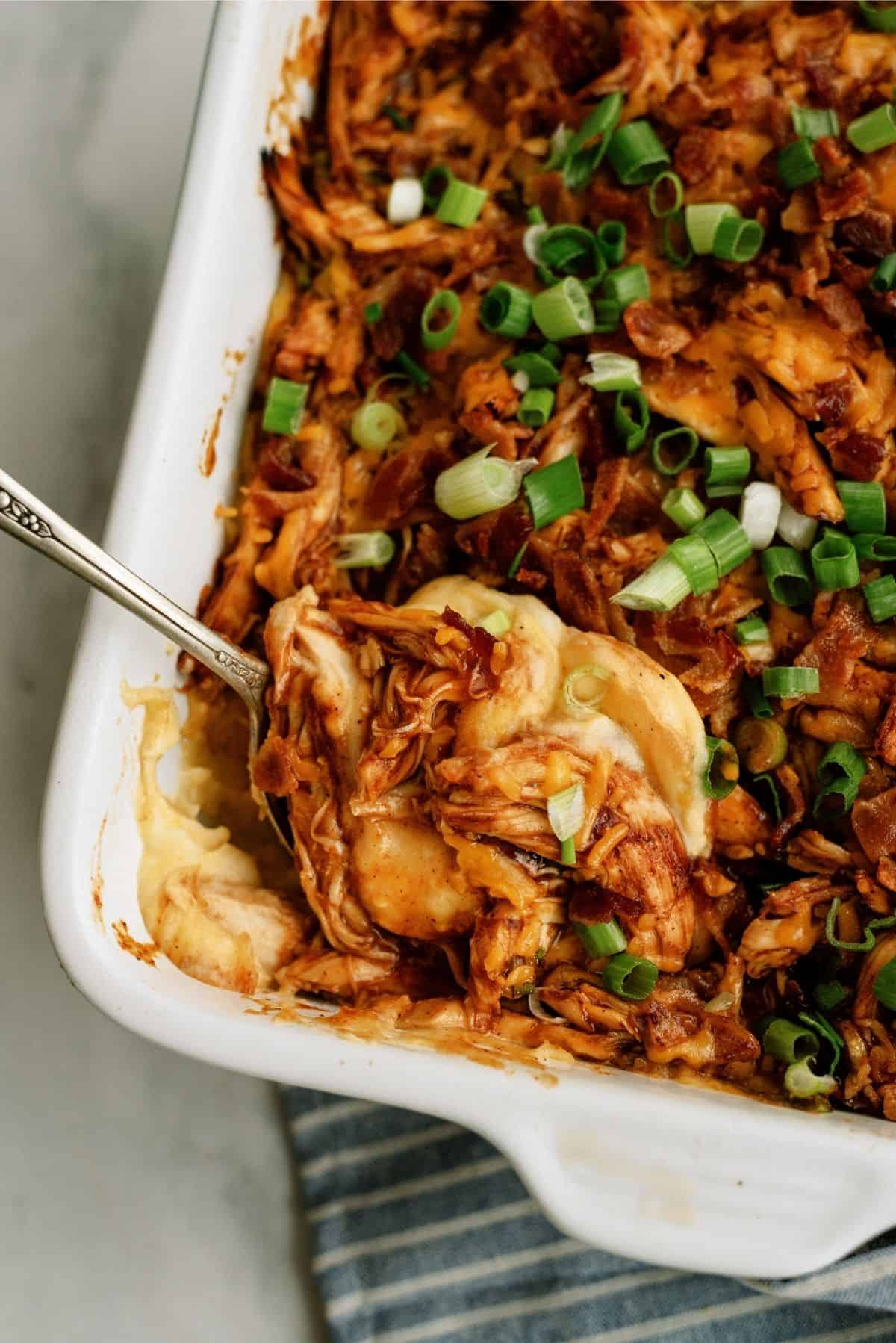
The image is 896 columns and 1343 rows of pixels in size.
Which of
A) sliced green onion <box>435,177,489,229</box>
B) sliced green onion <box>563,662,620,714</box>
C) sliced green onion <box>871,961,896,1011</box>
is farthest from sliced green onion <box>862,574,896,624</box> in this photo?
sliced green onion <box>435,177,489,229</box>

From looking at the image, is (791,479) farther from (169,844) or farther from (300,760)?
(169,844)

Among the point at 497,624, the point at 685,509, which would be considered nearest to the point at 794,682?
the point at 685,509

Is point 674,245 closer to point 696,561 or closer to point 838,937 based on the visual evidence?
point 696,561

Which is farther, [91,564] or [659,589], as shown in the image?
[659,589]

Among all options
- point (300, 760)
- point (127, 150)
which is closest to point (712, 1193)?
point (300, 760)

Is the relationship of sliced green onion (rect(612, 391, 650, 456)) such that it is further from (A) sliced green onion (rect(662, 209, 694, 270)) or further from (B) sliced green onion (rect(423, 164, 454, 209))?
(B) sliced green onion (rect(423, 164, 454, 209))

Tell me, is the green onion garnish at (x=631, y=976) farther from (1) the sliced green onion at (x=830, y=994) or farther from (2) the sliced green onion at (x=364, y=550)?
(2) the sliced green onion at (x=364, y=550)
